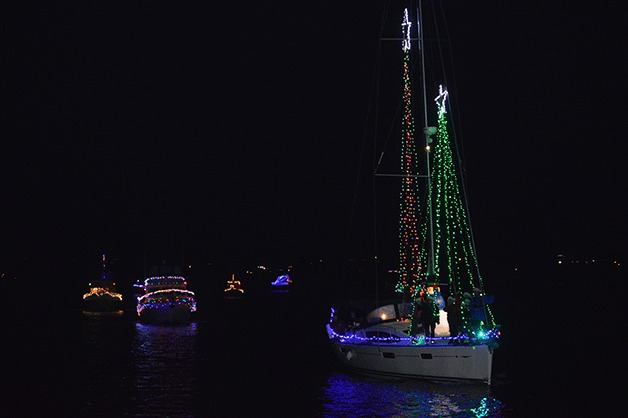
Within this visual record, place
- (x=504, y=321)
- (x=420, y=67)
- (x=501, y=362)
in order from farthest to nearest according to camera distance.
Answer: (x=504, y=321)
(x=501, y=362)
(x=420, y=67)

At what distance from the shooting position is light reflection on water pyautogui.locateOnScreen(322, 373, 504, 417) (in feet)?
73.6

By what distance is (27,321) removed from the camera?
59.5 meters

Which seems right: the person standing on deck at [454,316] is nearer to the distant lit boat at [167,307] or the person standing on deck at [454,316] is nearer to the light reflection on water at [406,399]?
the light reflection on water at [406,399]

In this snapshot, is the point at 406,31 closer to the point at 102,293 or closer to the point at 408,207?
the point at 408,207

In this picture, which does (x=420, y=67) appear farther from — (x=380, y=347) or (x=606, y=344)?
(x=606, y=344)

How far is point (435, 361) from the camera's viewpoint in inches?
1014

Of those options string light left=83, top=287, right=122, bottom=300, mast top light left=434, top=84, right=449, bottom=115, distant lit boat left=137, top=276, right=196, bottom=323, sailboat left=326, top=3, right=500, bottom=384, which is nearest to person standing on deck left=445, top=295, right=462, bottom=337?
sailboat left=326, top=3, right=500, bottom=384

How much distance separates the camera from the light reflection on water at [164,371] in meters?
23.8

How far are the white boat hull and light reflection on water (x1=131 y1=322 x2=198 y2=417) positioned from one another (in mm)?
5982

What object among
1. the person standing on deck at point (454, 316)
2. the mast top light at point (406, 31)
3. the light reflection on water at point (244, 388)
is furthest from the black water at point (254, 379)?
the mast top light at point (406, 31)

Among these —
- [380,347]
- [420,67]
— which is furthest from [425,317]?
[420,67]

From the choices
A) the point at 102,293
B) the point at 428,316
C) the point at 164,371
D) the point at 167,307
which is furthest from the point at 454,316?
the point at 102,293

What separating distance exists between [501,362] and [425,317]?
911 centimetres

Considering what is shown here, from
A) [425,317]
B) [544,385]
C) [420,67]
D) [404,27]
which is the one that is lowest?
[544,385]
